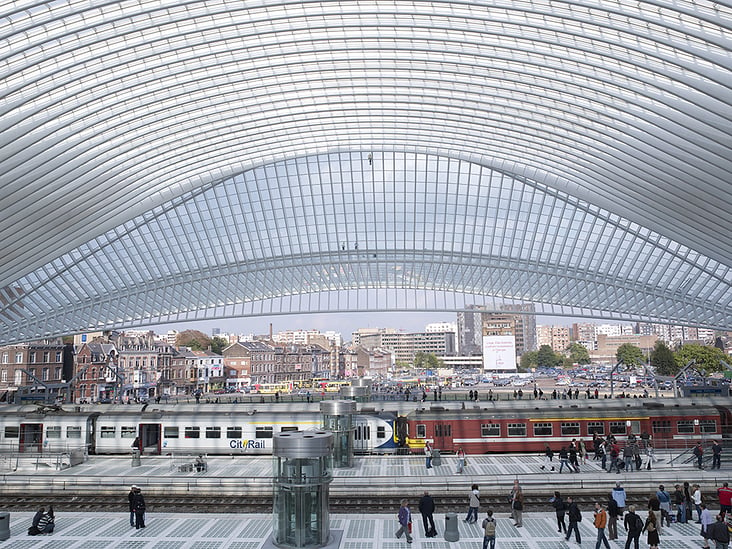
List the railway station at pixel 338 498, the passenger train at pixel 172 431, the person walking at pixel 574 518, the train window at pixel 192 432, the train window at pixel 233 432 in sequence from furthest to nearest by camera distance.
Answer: the train window at pixel 192 432, the train window at pixel 233 432, the passenger train at pixel 172 431, the railway station at pixel 338 498, the person walking at pixel 574 518

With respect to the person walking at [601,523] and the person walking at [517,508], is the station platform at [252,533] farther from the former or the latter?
the person walking at [601,523]

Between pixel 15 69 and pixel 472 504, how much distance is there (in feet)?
85.2

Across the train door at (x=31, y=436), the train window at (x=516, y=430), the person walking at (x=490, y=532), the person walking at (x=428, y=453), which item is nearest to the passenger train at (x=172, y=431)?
the train door at (x=31, y=436)

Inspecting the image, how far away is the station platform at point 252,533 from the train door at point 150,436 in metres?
13.8

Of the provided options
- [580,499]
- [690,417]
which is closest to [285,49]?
[580,499]

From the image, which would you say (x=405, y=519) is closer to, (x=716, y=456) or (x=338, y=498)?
(x=338, y=498)

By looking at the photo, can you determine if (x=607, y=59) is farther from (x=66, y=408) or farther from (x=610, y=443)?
(x=66, y=408)

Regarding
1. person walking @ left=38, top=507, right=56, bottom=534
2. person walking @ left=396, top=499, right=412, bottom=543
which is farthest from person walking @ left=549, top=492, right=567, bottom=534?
person walking @ left=38, top=507, right=56, bottom=534

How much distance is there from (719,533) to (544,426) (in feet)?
62.6

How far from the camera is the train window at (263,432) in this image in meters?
35.6

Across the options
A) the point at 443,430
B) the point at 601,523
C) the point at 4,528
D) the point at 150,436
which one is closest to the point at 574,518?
the point at 601,523

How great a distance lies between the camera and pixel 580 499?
24422mm

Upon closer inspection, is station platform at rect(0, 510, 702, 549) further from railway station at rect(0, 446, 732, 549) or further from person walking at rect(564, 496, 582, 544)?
person walking at rect(564, 496, 582, 544)

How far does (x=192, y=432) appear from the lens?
1422 inches
